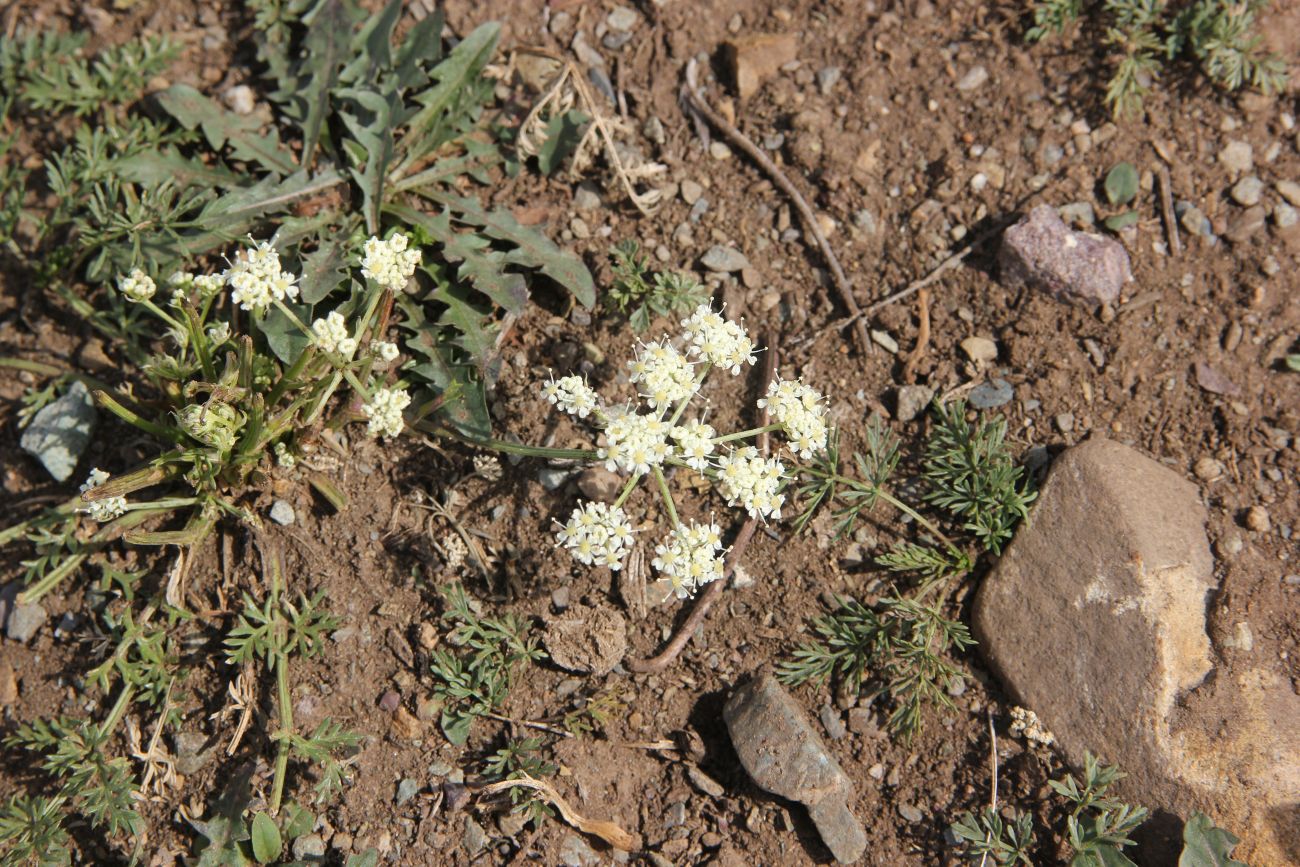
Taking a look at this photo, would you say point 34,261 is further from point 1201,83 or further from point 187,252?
point 1201,83

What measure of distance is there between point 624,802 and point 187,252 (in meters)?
2.83

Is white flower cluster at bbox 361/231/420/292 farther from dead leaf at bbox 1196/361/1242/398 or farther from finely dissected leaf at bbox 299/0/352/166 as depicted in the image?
dead leaf at bbox 1196/361/1242/398

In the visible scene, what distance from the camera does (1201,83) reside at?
4.41 metres

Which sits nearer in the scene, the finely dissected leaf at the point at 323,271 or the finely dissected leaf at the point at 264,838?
the finely dissected leaf at the point at 264,838

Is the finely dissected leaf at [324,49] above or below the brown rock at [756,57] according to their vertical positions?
below

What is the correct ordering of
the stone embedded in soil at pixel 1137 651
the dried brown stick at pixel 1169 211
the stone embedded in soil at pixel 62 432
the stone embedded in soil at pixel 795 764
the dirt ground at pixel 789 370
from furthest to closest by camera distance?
the dried brown stick at pixel 1169 211
the stone embedded in soil at pixel 62 432
the dirt ground at pixel 789 370
the stone embedded in soil at pixel 795 764
the stone embedded in soil at pixel 1137 651

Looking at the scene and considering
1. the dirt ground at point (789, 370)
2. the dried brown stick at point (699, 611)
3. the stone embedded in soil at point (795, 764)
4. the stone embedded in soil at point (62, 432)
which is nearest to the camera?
the stone embedded in soil at point (795, 764)

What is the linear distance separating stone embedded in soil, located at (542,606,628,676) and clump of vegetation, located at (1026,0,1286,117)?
328 cm

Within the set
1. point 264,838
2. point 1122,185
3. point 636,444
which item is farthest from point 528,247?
point 1122,185

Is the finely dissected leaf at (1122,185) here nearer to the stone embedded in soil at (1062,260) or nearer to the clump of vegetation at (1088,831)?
the stone embedded in soil at (1062,260)

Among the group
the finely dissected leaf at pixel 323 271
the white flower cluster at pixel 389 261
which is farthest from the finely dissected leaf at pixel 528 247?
the white flower cluster at pixel 389 261

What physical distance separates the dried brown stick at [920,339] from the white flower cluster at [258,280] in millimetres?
2501

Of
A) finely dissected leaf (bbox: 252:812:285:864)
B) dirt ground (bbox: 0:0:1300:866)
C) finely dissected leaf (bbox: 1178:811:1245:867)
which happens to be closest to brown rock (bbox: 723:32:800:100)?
dirt ground (bbox: 0:0:1300:866)

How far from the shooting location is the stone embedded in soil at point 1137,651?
336cm
